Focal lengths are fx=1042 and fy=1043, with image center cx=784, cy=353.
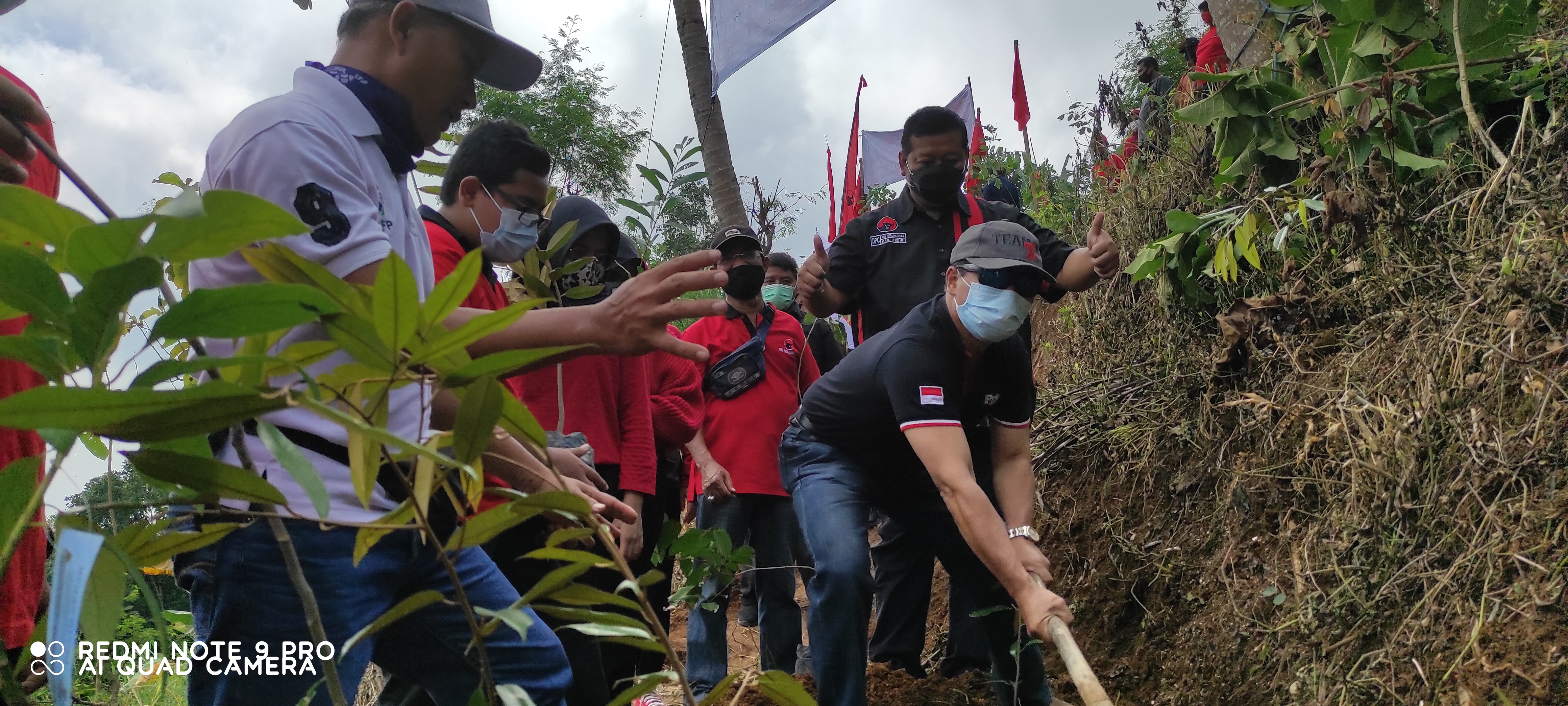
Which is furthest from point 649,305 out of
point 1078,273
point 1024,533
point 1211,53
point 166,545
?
point 1211,53

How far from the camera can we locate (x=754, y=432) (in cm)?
409

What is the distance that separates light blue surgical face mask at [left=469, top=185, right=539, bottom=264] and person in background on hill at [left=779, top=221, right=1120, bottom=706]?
105 cm

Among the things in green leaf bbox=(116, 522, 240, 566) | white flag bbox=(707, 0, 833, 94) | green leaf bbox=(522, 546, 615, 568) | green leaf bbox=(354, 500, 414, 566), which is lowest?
green leaf bbox=(522, 546, 615, 568)

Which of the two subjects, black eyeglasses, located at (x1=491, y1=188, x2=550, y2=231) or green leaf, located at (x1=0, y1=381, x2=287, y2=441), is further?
black eyeglasses, located at (x1=491, y1=188, x2=550, y2=231)

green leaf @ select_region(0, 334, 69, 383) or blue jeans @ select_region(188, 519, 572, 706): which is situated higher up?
green leaf @ select_region(0, 334, 69, 383)

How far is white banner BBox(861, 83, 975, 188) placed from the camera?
35.7ft

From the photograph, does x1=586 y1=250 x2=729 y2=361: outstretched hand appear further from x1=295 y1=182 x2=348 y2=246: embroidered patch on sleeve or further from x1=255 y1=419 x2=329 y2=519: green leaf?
x1=255 y1=419 x2=329 y2=519: green leaf

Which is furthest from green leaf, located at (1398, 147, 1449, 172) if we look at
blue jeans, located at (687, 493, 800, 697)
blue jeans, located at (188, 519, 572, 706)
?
blue jeans, located at (188, 519, 572, 706)

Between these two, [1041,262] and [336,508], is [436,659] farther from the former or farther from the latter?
[1041,262]

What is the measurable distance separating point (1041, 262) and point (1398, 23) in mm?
1190

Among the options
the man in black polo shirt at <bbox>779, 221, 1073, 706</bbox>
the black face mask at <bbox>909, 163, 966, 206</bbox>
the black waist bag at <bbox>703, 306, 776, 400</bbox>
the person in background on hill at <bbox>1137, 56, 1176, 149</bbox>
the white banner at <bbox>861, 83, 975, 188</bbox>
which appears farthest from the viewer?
the white banner at <bbox>861, 83, 975, 188</bbox>

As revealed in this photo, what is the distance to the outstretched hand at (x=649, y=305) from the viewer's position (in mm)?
1473

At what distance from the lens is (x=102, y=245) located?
55 centimetres

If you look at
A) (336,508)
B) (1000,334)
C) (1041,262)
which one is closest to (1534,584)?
(1000,334)
